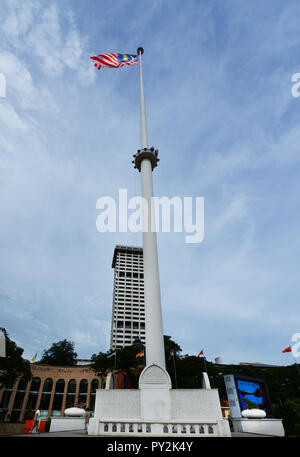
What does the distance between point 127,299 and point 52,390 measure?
267ft

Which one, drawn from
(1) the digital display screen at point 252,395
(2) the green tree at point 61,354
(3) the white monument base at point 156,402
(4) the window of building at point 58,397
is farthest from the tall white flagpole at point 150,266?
(2) the green tree at point 61,354

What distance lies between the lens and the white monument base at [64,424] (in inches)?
706

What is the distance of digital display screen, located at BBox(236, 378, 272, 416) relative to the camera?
3972 cm

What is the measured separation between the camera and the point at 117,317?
145375mm

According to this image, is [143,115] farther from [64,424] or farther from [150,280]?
[64,424]

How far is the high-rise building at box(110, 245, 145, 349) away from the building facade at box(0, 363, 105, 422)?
59.6 meters

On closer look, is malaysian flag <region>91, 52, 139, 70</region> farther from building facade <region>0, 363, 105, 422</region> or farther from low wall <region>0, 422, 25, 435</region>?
building facade <region>0, 363, 105, 422</region>

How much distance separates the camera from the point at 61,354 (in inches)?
3996

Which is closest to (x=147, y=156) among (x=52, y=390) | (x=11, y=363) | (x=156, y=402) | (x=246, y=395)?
(x=156, y=402)

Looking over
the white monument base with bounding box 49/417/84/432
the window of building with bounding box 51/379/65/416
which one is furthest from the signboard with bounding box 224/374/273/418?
the window of building with bounding box 51/379/65/416
